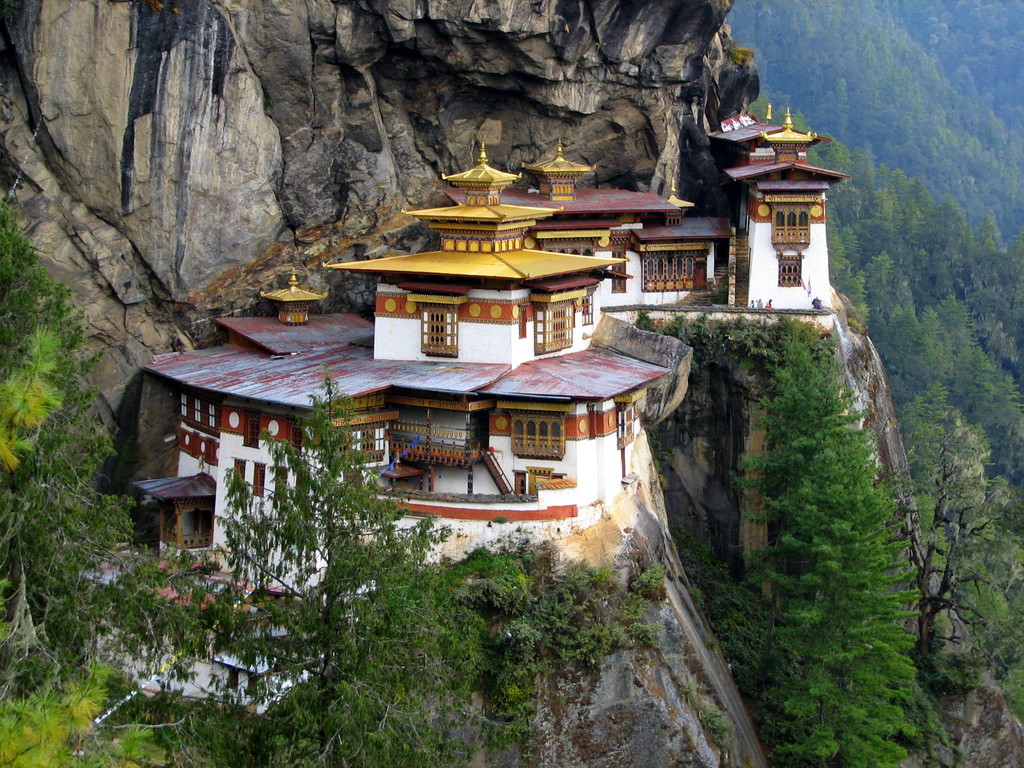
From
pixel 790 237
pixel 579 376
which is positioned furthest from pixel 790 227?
pixel 579 376

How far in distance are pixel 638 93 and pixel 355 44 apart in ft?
34.7

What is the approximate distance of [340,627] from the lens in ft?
74.1

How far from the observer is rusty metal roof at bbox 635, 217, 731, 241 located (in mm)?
46938

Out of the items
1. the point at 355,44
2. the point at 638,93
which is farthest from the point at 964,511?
the point at 355,44

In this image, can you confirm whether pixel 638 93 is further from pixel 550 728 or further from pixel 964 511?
pixel 550 728

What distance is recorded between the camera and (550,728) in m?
31.2

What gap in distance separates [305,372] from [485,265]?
519cm

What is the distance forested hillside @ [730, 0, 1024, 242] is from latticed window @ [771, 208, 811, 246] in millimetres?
78946

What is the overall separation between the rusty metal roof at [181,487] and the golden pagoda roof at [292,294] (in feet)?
19.1

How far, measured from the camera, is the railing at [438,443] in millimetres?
34781

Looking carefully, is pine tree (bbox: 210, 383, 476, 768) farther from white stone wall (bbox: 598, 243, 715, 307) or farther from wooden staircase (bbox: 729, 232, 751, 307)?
wooden staircase (bbox: 729, 232, 751, 307)

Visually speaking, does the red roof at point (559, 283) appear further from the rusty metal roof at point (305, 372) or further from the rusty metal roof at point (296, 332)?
the rusty metal roof at point (296, 332)

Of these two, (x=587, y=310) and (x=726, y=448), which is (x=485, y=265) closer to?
(x=587, y=310)

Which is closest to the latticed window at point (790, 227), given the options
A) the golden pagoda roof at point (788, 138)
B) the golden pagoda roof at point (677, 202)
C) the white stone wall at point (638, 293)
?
the golden pagoda roof at point (788, 138)
